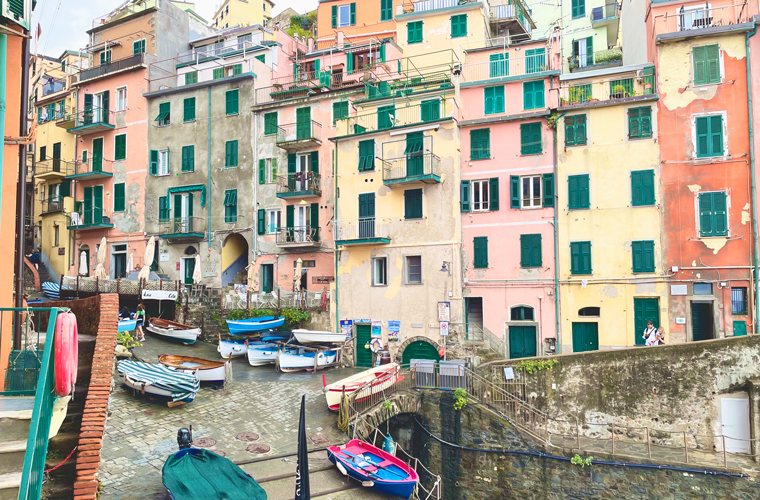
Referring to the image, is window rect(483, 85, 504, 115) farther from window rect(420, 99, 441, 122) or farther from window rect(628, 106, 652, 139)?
window rect(628, 106, 652, 139)

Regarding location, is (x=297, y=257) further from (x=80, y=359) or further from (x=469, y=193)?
(x=80, y=359)

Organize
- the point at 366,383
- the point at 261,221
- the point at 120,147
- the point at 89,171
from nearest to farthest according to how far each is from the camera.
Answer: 1. the point at 366,383
2. the point at 261,221
3. the point at 120,147
4. the point at 89,171

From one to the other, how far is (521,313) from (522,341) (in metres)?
1.28

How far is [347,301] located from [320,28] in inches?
937

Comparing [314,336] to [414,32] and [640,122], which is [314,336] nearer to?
[640,122]

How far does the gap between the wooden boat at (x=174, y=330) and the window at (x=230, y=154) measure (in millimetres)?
11030

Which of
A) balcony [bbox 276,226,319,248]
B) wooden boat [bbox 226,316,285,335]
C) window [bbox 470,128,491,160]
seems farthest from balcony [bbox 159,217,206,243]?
window [bbox 470,128,491,160]

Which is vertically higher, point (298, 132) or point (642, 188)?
point (298, 132)

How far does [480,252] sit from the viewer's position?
92.5 feet

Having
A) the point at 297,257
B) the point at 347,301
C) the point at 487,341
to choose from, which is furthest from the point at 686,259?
the point at 297,257

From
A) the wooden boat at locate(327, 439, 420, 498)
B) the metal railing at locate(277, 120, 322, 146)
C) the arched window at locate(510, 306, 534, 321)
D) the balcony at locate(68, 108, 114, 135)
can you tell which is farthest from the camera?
the balcony at locate(68, 108, 114, 135)

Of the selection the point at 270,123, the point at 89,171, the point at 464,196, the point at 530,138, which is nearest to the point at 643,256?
the point at 530,138

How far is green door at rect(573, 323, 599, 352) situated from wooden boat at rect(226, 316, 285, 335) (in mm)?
14267

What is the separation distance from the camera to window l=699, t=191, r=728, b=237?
79.6 ft
